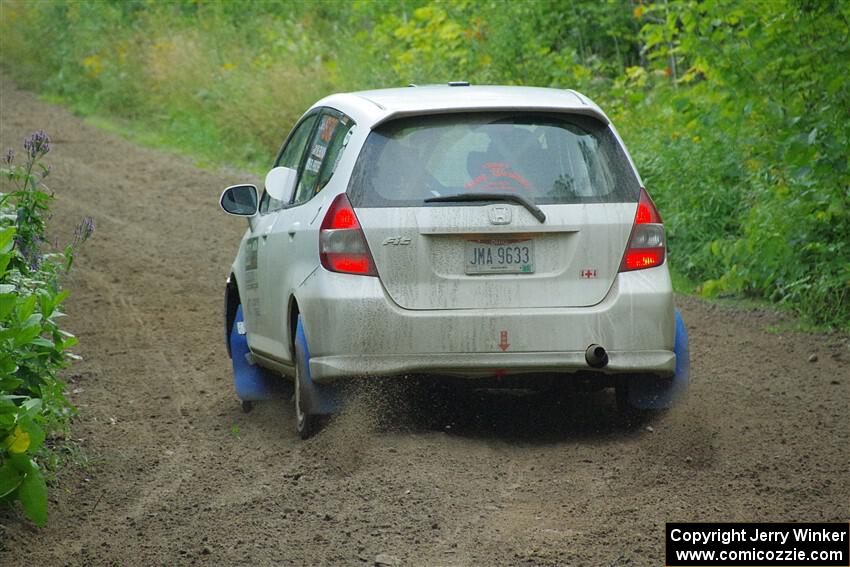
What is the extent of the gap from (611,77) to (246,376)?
1333 cm

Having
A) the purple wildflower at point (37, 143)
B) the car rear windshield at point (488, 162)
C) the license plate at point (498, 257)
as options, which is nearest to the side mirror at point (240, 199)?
the purple wildflower at point (37, 143)

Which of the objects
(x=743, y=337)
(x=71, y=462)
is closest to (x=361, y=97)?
(x=71, y=462)

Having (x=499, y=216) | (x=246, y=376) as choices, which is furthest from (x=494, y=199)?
(x=246, y=376)

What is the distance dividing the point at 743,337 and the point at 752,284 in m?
1.55

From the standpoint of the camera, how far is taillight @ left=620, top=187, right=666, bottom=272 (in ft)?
21.9

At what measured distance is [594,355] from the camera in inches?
257

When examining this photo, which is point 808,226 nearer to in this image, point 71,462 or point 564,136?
point 564,136

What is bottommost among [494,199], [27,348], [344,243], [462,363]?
[462,363]

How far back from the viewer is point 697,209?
1294 cm

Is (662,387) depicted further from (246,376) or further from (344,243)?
(246,376)

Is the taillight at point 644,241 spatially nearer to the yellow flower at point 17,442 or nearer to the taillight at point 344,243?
the taillight at point 344,243

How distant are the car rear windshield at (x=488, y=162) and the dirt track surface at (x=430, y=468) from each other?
1.05 m

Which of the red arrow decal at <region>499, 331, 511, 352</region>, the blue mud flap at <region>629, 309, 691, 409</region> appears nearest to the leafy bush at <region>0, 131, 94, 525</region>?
the red arrow decal at <region>499, 331, 511, 352</region>

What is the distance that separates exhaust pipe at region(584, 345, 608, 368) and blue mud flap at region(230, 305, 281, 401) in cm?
261
